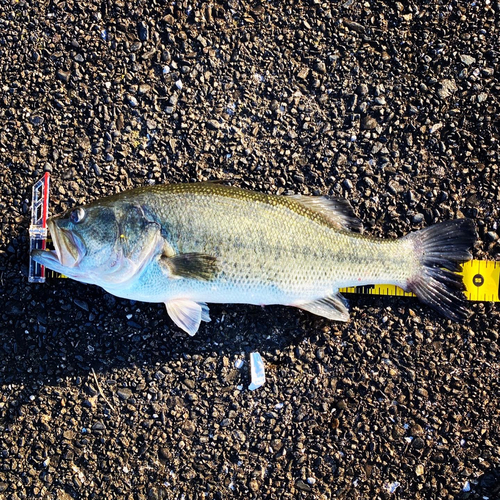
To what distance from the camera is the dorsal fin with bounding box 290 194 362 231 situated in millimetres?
3039

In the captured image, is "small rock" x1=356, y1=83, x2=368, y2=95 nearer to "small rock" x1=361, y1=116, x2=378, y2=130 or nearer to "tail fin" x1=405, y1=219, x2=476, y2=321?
"small rock" x1=361, y1=116, x2=378, y2=130

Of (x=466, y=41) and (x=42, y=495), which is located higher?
(x=466, y=41)

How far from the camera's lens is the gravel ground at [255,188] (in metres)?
3.18

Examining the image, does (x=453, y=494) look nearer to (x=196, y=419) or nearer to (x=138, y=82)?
(x=196, y=419)

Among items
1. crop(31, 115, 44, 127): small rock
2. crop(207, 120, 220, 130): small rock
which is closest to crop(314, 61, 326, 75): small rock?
crop(207, 120, 220, 130): small rock

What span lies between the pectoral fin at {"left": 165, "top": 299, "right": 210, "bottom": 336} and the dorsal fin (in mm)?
1080

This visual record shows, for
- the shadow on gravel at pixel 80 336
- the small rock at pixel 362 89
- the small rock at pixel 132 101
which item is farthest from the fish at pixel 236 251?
the small rock at pixel 362 89

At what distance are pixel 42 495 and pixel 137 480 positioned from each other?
73 cm

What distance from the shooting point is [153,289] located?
9.21 ft

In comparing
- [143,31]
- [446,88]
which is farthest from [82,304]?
[446,88]

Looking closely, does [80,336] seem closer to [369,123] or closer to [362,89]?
[369,123]

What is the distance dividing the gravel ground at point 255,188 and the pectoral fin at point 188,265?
0.57 meters

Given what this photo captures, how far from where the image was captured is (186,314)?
9.70ft

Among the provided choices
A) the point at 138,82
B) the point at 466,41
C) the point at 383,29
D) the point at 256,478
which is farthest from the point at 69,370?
the point at 466,41
